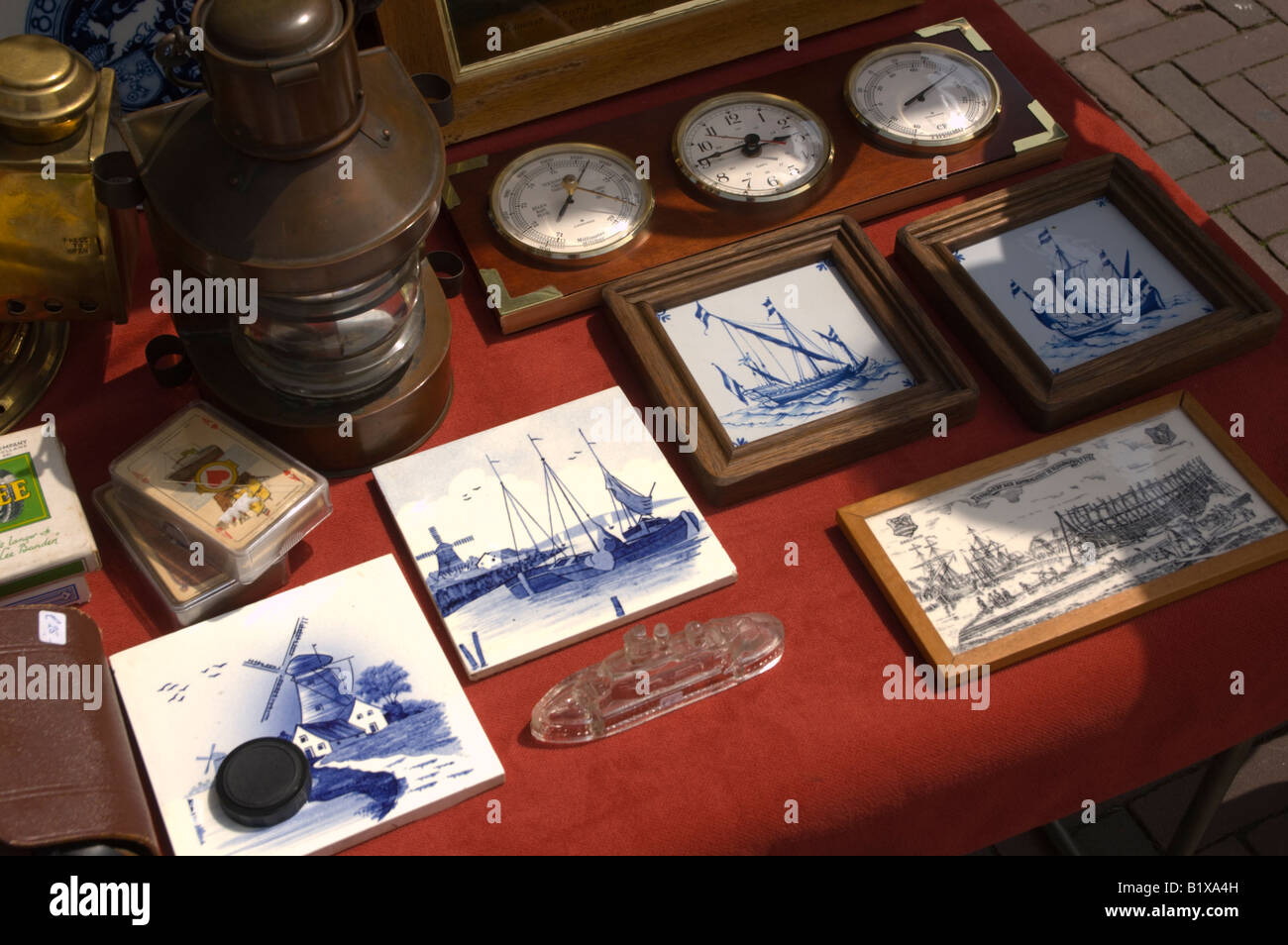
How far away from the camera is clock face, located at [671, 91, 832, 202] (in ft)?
7.97

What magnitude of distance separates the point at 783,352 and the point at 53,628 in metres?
1.20

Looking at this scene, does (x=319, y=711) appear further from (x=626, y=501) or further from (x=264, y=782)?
(x=626, y=501)

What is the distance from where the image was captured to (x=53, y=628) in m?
1.78

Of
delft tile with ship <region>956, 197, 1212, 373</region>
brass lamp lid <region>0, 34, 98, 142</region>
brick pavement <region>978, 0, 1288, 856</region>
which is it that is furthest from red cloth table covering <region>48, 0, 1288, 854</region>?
brick pavement <region>978, 0, 1288, 856</region>

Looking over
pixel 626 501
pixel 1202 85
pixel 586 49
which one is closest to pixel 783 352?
pixel 626 501

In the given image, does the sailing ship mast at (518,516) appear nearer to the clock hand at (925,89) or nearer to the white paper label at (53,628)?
the white paper label at (53,628)

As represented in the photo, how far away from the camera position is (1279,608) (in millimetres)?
2021

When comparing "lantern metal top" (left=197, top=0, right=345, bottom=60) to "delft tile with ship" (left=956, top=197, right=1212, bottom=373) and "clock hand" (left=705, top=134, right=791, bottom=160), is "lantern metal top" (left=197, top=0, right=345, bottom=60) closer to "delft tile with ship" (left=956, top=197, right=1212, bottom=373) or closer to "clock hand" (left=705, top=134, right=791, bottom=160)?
"clock hand" (left=705, top=134, right=791, bottom=160)

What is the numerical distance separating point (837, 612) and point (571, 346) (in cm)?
67

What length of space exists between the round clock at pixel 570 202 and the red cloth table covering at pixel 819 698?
0.25 metres

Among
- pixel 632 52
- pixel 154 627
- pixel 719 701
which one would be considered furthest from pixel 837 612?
pixel 632 52

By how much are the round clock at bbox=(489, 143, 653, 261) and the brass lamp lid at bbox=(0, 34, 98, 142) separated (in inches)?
27.5

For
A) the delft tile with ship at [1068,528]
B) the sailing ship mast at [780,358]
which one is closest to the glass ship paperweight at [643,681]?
the delft tile with ship at [1068,528]

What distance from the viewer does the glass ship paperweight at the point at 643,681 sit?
1900 millimetres
